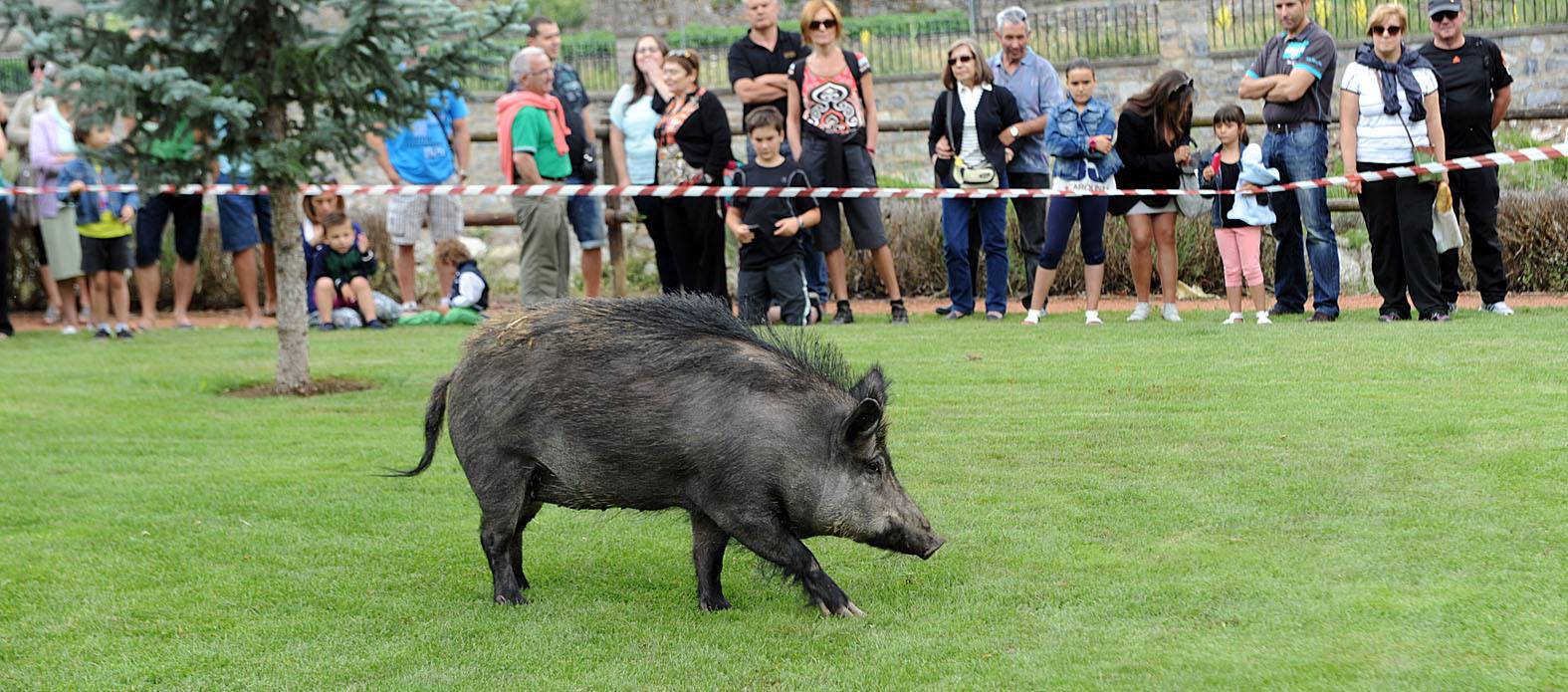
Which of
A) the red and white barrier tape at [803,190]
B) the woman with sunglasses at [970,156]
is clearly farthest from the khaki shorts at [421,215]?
the woman with sunglasses at [970,156]

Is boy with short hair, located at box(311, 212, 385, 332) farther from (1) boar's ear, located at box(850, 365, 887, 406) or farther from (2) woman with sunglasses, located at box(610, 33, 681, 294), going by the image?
(1) boar's ear, located at box(850, 365, 887, 406)

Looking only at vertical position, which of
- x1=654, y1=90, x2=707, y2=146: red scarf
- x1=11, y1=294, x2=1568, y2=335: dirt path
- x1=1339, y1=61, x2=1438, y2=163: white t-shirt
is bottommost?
x1=11, y1=294, x2=1568, y2=335: dirt path

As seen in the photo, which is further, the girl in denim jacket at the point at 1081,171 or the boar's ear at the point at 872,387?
the girl in denim jacket at the point at 1081,171

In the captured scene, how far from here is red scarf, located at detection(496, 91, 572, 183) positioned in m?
12.4

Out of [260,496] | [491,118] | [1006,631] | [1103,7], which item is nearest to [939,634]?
[1006,631]

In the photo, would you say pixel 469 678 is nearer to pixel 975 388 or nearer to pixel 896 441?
pixel 896 441

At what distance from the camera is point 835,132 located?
40.4ft

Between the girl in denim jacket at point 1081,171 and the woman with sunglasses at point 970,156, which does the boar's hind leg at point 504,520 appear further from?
the woman with sunglasses at point 970,156

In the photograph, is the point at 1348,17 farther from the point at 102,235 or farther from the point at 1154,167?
the point at 102,235

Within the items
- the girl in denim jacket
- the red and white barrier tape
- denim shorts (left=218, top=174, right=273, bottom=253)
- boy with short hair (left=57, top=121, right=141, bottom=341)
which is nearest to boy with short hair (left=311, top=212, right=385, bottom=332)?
denim shorts (left=218, top=174, right=273, bottom=253)

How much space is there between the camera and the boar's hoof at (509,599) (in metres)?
5.78

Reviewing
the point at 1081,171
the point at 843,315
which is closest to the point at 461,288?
the point at 843,315

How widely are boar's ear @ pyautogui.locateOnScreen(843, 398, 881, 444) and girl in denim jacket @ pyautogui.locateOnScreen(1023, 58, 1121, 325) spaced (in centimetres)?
655

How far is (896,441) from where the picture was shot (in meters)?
8.05
